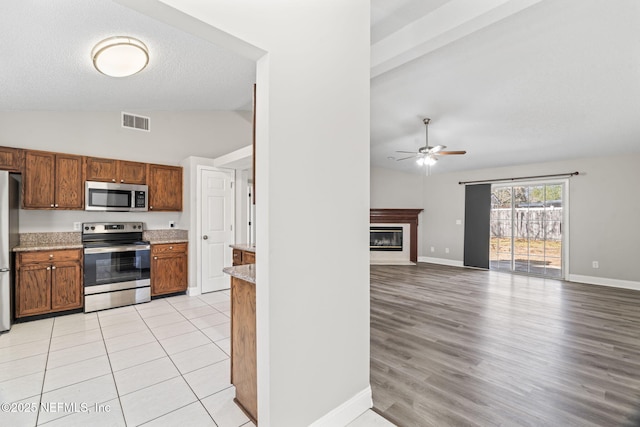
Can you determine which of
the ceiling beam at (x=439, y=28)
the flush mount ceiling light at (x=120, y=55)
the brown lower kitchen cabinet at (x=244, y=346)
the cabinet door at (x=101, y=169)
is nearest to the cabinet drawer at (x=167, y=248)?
the cabinet door at (x=101, y=169)

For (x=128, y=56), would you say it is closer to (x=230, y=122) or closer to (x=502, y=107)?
(x=230, y=122)

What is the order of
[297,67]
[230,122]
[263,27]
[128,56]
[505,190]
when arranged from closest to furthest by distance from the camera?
[263,27] < [297,67] < [128,56] < [230,122] < [505,190]

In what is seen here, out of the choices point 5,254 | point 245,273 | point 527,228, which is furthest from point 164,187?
point 527,228

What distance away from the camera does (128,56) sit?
2.53 m

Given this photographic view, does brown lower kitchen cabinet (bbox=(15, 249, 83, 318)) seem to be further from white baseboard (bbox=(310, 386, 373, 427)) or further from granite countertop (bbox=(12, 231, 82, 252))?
white baseboard (bbox=(310, 386, 373, 427))

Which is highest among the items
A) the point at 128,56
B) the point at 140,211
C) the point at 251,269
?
the point at 128,56

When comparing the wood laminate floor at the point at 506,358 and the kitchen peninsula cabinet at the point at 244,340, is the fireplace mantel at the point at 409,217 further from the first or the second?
the kitchen peninsula cabinet at the point at 244,340

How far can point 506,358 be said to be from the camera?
8.38 feet

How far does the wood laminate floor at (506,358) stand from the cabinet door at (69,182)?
4.25m

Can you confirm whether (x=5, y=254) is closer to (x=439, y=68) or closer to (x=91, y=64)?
(x=91, y=64)

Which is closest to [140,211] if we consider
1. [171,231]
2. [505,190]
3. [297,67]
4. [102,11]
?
[171,231]

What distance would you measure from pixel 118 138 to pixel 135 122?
1.20ft

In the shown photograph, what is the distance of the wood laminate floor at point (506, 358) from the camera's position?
188 centimetres

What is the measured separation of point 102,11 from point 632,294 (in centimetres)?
776
